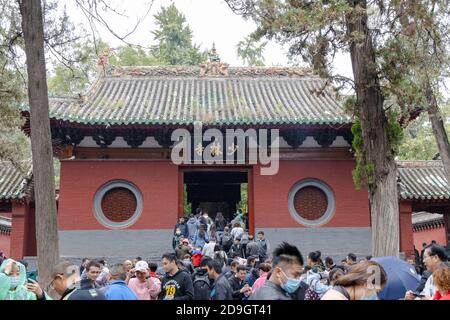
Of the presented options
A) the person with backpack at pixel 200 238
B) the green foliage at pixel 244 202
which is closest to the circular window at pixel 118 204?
the person with backpack at pixel 200 238

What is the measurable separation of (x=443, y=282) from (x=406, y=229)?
1103 cm

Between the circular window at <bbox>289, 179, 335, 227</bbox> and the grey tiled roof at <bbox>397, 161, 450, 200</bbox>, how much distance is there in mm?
2334

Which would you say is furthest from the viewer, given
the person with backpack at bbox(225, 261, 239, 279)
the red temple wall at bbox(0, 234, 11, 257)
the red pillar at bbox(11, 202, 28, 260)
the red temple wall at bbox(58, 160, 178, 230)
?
the red temple wall at bbox(0, 234, 11, 257)

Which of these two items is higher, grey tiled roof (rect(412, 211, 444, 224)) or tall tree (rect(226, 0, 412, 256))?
tall tree (rect(226, 0, 412, 256))

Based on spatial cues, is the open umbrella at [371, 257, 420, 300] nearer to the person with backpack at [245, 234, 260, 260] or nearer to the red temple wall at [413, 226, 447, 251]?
the person with backpack at [245, 234, 260, 260]

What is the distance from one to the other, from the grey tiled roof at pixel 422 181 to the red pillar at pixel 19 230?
10927 millimetres

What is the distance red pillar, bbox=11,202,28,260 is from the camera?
568 inches

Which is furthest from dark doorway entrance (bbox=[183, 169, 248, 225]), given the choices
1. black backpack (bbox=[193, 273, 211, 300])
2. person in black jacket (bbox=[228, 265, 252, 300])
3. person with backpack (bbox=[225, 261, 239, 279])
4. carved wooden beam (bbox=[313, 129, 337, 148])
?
black backpack (bbox=[193, 273, 211, 300])

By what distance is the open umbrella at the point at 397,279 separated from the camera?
4.71 metres

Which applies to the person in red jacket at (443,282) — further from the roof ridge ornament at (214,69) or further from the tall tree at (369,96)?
the roof ridge ornament at (214,69)

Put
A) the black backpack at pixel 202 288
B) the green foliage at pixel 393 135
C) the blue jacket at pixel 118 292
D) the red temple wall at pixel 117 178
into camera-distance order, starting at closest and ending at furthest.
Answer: the blue jacket at pixel 118 292, the black backpack at pixel 202 288, the green foliage at pixel 393 135, the red temple wall at pixel 117 178

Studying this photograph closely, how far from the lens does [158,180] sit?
13.0 meters

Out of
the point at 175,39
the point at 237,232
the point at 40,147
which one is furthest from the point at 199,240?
the point at 175,39

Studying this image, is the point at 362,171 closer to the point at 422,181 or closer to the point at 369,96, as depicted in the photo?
the point at 369,96
